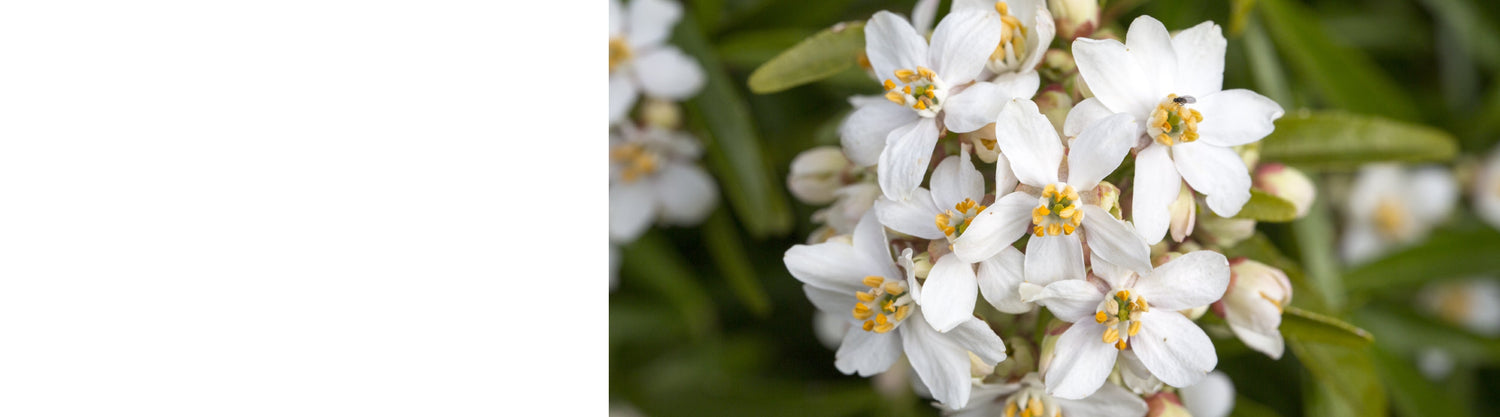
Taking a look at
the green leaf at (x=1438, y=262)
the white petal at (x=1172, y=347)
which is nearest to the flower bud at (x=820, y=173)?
the white petal at (x=1172, y=347)

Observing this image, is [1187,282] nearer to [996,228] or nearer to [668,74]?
[996,228]

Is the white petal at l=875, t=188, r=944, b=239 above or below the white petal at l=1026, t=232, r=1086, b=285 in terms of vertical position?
above

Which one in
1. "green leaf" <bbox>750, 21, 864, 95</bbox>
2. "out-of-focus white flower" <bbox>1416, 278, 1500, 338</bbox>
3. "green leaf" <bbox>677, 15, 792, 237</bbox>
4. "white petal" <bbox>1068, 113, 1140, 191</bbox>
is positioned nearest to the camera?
"white petal" <bbox>1068, 113, 1140, 191</bbox>

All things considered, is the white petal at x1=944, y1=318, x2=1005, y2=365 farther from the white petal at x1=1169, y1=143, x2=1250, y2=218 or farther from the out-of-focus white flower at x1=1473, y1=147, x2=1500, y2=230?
the out-of-focus white flower at x1=1473, y1=147, x2=1500, y2=230

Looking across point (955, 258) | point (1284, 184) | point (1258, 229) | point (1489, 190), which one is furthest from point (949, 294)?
point (1489, 190)

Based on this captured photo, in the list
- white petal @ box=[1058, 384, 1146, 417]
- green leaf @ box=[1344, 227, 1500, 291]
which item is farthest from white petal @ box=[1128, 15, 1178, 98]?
green leaf @ box=[1344, 227, 1500, 291]
